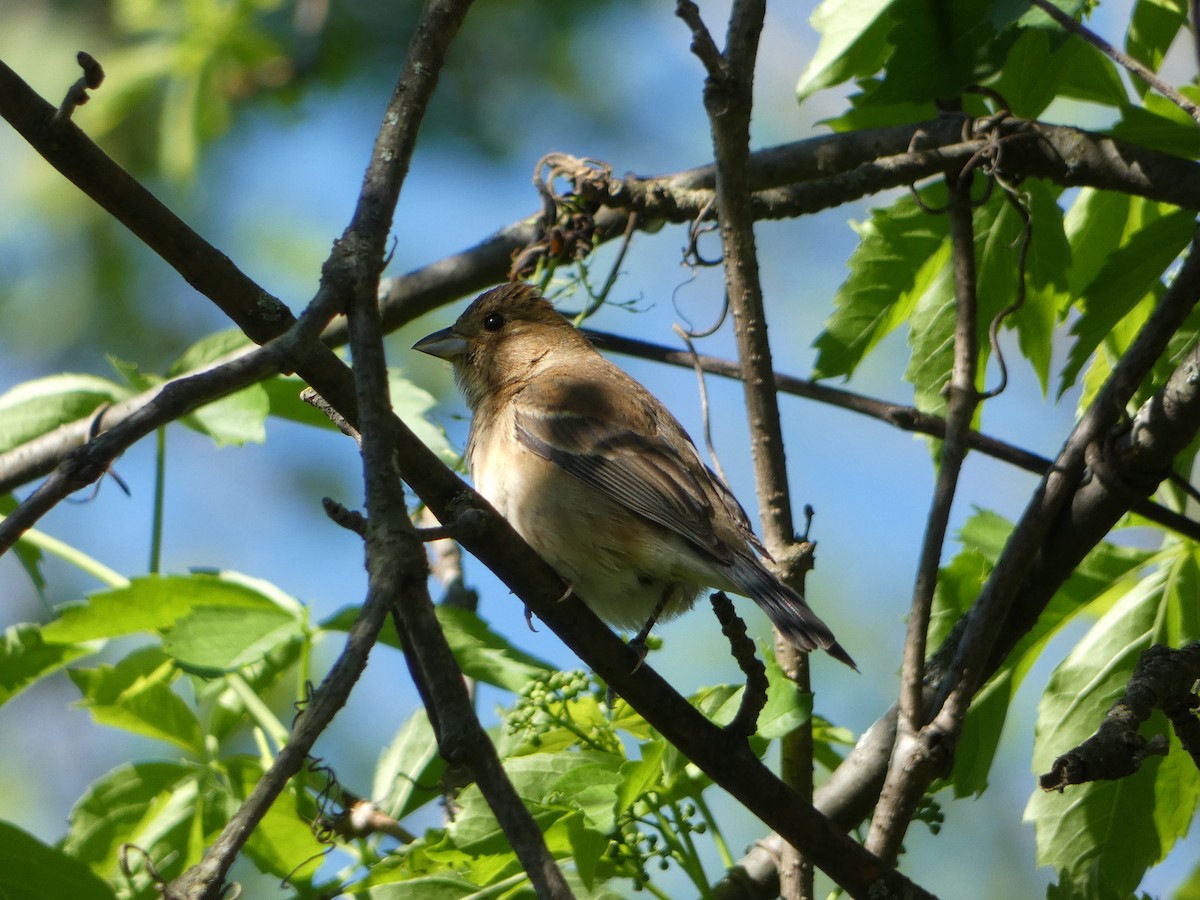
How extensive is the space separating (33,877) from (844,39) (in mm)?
2508

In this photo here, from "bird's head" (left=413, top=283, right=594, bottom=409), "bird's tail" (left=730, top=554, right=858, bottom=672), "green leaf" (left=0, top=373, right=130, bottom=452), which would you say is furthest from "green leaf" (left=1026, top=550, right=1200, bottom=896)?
"green leaf" (left=0, top=373, right=130, bottom=452)

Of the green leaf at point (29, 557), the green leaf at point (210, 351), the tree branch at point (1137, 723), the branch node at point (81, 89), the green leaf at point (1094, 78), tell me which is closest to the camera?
the branch node at point (81, 89)

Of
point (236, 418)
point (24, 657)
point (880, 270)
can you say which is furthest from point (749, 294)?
point (24, 657)

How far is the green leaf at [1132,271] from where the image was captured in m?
2.95

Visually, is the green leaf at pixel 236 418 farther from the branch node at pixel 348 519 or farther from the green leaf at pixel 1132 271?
the green leaf at pixel 1132 271

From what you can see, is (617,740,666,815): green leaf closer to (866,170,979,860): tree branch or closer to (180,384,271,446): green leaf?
(866,170,979,860): tree branch

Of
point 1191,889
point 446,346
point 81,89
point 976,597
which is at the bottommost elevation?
point 1191,889

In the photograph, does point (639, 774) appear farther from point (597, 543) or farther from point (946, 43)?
point (946, 43)

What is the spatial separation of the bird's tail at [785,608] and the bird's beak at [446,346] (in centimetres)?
178

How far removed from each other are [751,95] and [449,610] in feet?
4.67

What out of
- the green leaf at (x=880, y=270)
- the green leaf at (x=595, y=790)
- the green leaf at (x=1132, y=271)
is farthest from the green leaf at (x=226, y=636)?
the green leaf at (x=1132, y=271)

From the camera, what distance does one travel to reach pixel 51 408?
358 centimetres

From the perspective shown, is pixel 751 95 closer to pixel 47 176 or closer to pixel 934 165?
pixel 934 165

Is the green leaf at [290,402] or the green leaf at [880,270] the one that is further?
the green leaf at [290,402]
